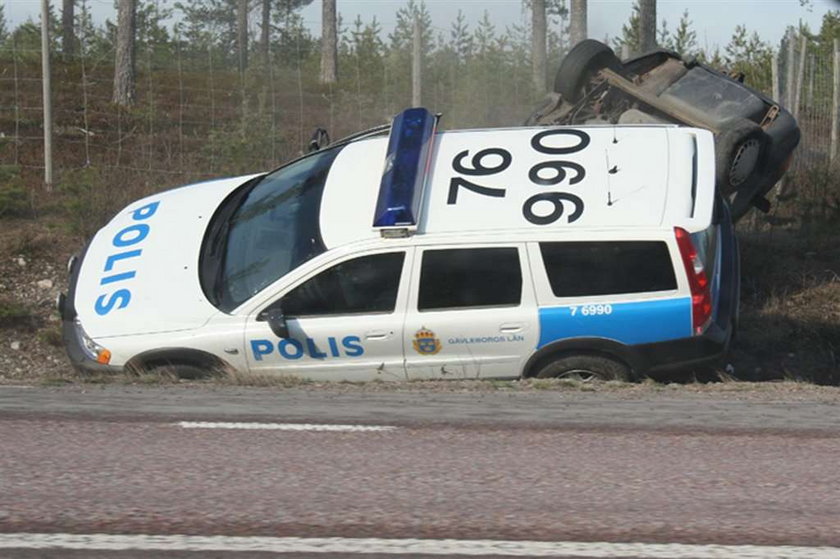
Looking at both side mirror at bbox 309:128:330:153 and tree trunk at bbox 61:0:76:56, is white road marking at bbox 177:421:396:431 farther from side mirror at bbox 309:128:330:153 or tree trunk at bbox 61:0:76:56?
tree trunk at bbox 61:0:76:56

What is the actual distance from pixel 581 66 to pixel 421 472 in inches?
281

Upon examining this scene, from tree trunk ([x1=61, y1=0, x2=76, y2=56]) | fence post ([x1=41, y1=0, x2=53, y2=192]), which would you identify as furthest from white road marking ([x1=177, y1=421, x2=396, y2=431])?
tree trunk ([x1=61, y1=0, x2=76, y2=56])

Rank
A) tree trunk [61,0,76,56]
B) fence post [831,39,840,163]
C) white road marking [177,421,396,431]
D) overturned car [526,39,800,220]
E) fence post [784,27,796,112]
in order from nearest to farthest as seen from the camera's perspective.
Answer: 1. white road marking [177,421,396,431]
2. overturned car [526,39,800,220]
3. fence post [784,27,796,112]
4. fence post [831,39,840,163]
5. tree trunk [61,0,76,56]

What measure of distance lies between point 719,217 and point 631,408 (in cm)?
242

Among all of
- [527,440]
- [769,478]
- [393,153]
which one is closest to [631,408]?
[527,440]

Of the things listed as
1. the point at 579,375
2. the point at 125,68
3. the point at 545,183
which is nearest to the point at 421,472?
the point at 579,375

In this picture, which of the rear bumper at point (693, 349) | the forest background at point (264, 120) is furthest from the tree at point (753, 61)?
the rear bumper at point (693, 349)

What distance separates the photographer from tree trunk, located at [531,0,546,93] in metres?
20.1

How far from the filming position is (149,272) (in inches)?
335

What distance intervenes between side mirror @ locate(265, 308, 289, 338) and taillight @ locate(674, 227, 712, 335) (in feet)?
8.98

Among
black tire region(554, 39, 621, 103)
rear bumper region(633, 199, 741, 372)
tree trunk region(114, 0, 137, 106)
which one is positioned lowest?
rear bumper region(633, 199, 741, 372)

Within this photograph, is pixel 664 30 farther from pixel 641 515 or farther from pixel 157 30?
pixel 641 515

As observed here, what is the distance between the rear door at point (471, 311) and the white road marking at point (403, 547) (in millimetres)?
3786

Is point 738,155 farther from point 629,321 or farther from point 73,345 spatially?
point 73,345
